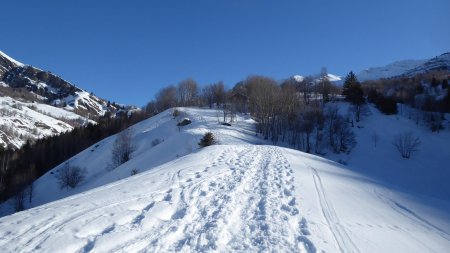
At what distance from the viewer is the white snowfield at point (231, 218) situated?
6.18m

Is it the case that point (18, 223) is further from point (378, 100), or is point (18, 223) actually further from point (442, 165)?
point (378, 100)

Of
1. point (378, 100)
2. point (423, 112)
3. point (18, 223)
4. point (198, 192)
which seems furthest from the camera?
point (378, 100)

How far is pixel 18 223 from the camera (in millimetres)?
7141

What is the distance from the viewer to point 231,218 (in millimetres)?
7785

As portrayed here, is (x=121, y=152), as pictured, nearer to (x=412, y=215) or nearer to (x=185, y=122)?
(x=185, y=122)

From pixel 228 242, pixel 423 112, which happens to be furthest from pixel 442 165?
pixel 228 242

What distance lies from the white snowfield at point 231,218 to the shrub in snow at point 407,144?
47.6 meters

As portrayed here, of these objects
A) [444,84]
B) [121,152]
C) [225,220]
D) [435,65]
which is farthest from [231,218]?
[435,65]

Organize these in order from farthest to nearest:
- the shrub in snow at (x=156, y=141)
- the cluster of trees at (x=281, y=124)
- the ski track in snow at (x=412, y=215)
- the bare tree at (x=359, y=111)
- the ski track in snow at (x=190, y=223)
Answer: the bare tree at (x=359, y=111) < the cluster of trees at (x=281, y=124) < the shrub in snow at (x=156, y=141) < the ski track in snow at (x=412, y=215) < the ski track in snow at (x=190, y=223)

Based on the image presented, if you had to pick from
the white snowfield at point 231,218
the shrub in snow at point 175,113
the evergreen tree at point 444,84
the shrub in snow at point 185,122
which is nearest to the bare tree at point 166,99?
the shrub in snow at point 175,113

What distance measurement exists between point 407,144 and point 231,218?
57.0 meters

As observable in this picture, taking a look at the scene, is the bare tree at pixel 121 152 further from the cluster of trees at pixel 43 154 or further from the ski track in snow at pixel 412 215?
the ski track in snow at pixel 412 215

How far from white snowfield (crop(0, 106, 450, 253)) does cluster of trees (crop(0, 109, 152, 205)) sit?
6400cm

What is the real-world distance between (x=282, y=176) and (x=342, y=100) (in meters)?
76.2
